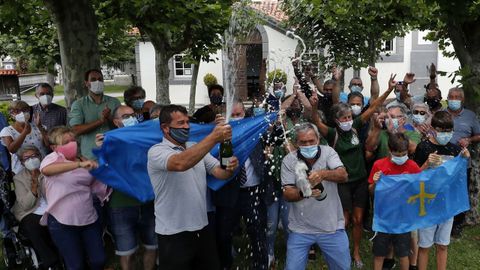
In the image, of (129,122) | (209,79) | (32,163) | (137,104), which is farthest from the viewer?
(209,79)

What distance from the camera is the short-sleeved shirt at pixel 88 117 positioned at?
5145 mm

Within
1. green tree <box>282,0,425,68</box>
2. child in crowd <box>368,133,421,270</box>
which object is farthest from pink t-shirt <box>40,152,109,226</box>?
green tree <box>282,0,425,68</box>

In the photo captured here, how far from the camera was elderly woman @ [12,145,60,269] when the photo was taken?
4711 millimetres

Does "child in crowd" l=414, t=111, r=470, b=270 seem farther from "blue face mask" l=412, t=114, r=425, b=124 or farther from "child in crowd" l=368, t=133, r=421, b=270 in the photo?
"blue face mask" l=412, t=114, r=425, b=124

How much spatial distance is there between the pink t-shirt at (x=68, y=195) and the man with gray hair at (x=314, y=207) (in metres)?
2.01

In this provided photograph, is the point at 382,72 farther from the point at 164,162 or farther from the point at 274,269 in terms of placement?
the point at 164,162

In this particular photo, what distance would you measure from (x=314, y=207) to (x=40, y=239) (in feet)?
9.82

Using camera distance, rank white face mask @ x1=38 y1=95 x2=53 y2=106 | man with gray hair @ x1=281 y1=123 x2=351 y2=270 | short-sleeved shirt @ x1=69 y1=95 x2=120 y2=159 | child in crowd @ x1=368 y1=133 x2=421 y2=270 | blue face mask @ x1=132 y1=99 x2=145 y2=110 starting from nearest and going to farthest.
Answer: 1. man with gray hair @ x1=281 y1=123 x2=351 y2=270
2. child in crowd @ x1=368 y1=133 x2=421 y2=270
3. short-sleeved shirt @ x1=69 y1=95 x2=120 y2=159
4. blue face mask @ x1=132 y1=99 x2=145 y2=110
5. white face mask @ x1=38 y1=95 x2=53 y2=106

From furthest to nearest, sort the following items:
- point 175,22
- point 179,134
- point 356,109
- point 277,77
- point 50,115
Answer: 1. point 175,22
2. point 277,77
3. point 50,115
4. point 356,109
5. point 179,134

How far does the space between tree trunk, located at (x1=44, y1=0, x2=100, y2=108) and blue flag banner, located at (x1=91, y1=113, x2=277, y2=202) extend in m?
2.23

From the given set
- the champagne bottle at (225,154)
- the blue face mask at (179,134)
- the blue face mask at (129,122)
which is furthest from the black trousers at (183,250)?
the blue face mask at (129,122)

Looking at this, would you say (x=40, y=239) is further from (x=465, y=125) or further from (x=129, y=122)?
(x=465, y=125)

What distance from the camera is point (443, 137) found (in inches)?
177

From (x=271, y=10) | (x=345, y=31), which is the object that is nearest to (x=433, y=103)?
(x=345, y=31)
